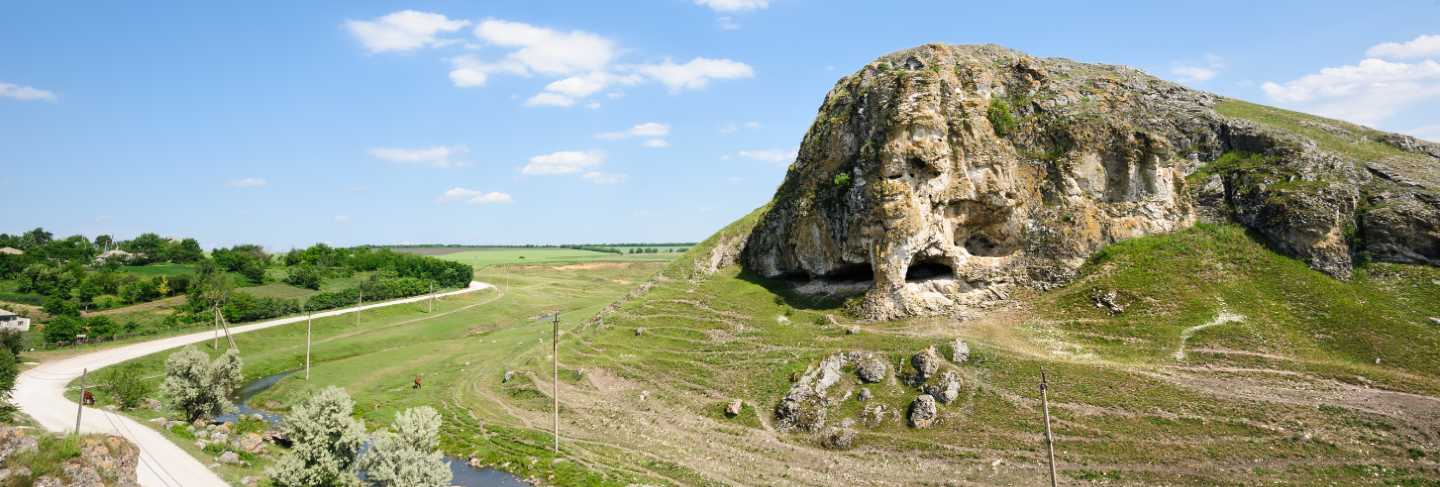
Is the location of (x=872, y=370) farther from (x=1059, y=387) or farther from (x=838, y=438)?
(x=1059, y=387)

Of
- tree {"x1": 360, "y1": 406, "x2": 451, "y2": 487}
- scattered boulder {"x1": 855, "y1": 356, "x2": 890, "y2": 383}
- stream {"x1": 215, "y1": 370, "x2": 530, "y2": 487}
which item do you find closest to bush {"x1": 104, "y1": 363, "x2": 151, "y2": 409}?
stream {"x1": 215, "y1": 370, "x2": 530, "y2": 487}

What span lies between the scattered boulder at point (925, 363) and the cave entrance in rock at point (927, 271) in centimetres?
1239

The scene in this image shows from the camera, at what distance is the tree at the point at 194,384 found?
44875mm

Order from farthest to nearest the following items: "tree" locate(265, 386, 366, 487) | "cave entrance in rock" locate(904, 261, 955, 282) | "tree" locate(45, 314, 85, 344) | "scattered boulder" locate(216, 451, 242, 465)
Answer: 1. "tree" locate(45, 314, 85, 344)
2. "cave entrance in rock" locate(904, 261, 955, 282)
3. "scattered boulder" locate(216, 451, 242, 465)
4. "tree" locate(265, 386, 366, 487)

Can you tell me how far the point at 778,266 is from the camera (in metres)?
68.9

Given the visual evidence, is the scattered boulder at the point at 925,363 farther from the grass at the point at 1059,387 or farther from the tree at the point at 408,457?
the tree at the point at 408,457

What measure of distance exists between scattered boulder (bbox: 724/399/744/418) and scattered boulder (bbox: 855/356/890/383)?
8.38 meters

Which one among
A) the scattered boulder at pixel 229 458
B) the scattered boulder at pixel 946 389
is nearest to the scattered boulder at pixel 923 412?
the scattered boulder at pixel 946 389

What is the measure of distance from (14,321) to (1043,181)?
111 metres

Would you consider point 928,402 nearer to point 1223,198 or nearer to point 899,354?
point 899,354

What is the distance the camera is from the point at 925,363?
42.9 metres

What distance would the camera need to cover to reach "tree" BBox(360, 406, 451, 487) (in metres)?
29.8

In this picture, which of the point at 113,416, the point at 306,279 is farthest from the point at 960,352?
the point at 306,279

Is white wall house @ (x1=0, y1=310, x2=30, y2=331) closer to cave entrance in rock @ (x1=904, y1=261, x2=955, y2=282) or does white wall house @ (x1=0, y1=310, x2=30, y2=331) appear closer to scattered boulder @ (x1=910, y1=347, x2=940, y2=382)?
scattered boulder @ (x1=910, y1=347, x2=940, y2=382)
